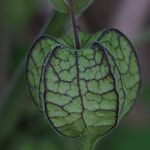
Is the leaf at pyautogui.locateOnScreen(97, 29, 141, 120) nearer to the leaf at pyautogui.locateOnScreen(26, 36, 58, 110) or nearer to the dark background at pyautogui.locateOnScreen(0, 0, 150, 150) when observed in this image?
the leaf at pyautogui.locateOnScreen(26, 36, 58, 110)

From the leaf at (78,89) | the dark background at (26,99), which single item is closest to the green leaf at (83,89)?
the leaf at (78,89)

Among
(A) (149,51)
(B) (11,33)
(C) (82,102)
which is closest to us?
(C) (82,102)

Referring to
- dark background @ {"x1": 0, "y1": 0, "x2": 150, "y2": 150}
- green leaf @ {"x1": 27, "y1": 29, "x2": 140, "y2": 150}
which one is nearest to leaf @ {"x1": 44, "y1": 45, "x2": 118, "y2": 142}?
green leaf @ {"x1": 27, "y1": 29, "x2": 140, "y2": 150}

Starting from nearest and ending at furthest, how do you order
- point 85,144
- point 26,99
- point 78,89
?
point 78,89 → point 85,144 → point 26,99

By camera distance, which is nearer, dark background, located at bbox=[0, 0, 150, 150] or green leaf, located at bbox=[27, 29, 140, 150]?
green leaf, located at bbox=[27, 29, 140, 150]

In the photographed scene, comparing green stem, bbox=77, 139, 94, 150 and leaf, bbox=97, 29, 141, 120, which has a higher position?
leaf, bbox=97, 29, 141, 120

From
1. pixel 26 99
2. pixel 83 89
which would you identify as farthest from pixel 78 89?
pixel 26 99

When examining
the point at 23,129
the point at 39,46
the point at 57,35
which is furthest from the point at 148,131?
the point at 39,46

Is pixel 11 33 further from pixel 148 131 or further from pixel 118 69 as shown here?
pixel 118 69

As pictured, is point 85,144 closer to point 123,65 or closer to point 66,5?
point 123,65
